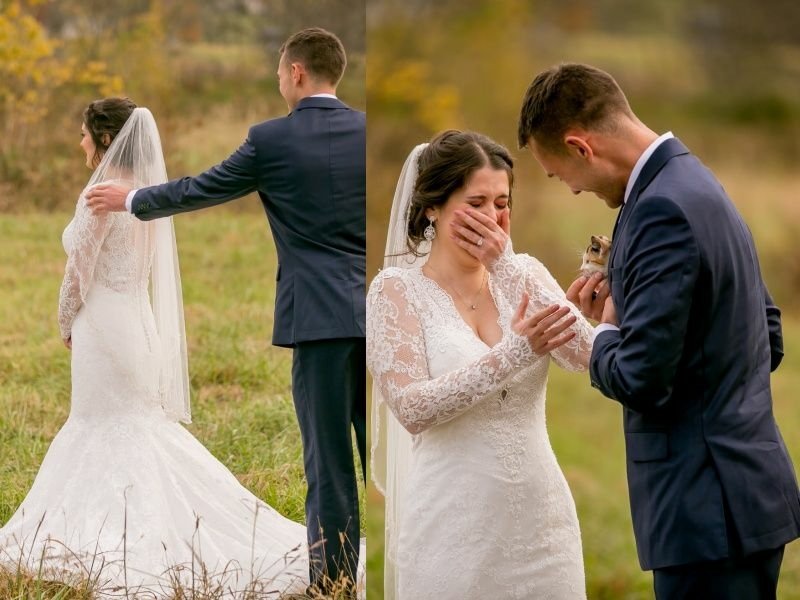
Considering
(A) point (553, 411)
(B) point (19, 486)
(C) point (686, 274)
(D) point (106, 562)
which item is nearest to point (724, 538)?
(C) point (686, 274)

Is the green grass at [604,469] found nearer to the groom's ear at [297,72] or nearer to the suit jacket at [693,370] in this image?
the groom's ear at [297,72]

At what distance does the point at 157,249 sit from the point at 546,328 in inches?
74.0

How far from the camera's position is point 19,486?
4.53 metres

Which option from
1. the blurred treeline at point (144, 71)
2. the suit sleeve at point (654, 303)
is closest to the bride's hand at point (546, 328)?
the suit sleeve at point (654, 303)

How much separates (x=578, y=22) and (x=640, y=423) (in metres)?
2.27

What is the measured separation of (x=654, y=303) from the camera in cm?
229

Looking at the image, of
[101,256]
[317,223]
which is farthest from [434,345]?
[101,256]

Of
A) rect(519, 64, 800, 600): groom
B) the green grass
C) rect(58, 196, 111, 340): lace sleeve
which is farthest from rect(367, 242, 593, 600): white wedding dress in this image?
the green grass

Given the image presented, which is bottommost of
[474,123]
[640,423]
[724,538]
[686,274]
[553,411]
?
[553,411]

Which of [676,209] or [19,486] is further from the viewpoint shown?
[19,486]

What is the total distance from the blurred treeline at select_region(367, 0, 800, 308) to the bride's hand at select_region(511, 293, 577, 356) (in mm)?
860

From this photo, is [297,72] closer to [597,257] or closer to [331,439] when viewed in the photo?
[331,439]

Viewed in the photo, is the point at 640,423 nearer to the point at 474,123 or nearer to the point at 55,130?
the point at 474,123

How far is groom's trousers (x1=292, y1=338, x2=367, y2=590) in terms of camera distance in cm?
374
